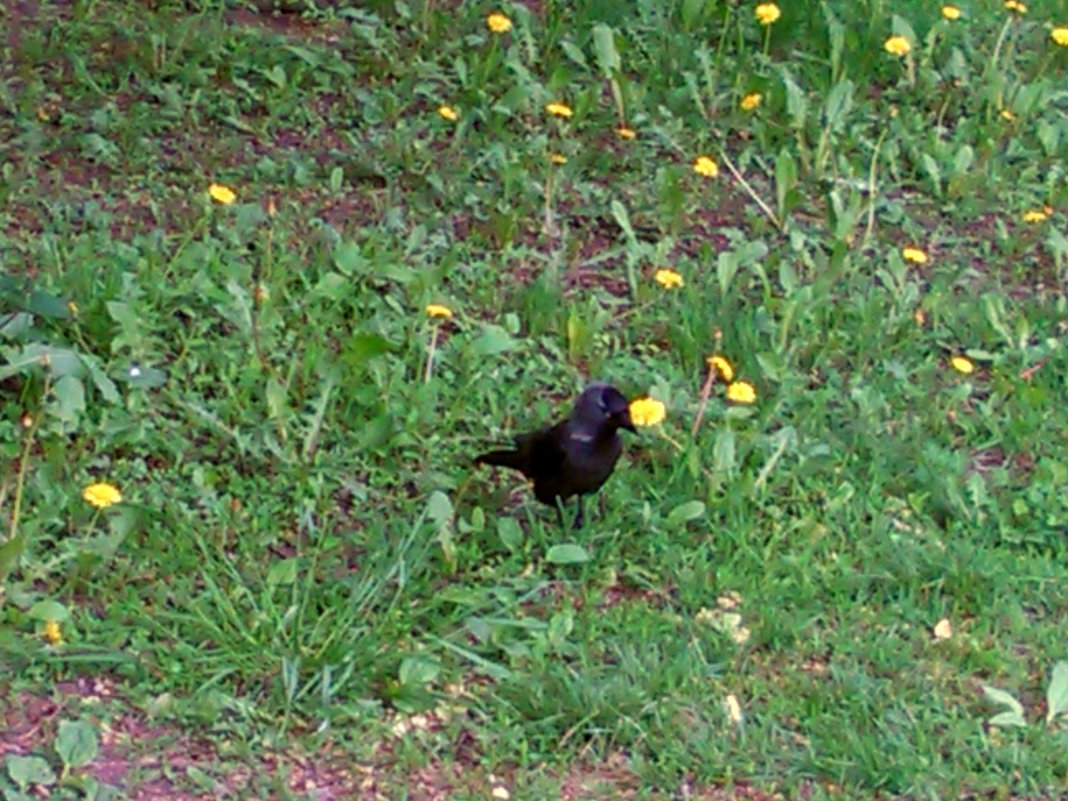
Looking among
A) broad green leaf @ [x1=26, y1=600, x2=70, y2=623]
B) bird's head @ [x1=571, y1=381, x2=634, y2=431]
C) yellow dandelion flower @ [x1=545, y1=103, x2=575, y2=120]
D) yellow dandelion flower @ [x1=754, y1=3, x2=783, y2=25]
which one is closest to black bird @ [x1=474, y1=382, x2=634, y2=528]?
bird's head @ [x1=571, y1=381, x2=634, y2=431]

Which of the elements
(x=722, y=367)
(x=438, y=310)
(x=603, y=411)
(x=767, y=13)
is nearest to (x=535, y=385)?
(x=438, y=310)

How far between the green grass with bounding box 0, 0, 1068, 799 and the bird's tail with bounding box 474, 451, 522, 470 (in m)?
0.12

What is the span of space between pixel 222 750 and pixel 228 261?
175 cm

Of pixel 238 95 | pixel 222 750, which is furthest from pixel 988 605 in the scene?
pixel 238 95

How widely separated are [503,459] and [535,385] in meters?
0.58

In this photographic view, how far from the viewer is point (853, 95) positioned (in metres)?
6.31

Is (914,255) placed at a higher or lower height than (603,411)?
lower

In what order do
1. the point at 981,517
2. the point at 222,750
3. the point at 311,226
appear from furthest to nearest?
the point at 311,226 < the point at 981,517 < the point at 222,750

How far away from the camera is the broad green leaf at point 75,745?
3711 mm

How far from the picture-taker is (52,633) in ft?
13.0

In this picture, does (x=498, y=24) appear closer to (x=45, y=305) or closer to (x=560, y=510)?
(x=45, y=305)

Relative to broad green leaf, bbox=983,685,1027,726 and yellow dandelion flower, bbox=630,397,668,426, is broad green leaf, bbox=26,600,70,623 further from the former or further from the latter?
broad green leaf, bbox=983,685,1027,726

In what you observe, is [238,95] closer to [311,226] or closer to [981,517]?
[311,226]

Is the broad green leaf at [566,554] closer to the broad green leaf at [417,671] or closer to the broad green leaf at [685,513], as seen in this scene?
the broad green leaf at [685,513]
